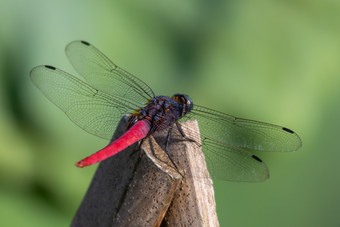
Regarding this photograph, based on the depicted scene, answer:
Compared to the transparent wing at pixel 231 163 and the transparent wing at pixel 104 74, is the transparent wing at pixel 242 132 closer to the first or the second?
the transparent wing at pixel 231 163

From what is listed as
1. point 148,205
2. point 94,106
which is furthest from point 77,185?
point 148,205

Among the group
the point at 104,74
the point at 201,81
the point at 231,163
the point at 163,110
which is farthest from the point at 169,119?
the point at 201,81

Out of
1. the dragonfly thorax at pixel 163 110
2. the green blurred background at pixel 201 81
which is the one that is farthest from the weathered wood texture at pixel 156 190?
the green blurred background at pixel 201 81

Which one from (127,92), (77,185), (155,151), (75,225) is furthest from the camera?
(77,185)

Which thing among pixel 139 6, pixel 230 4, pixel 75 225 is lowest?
pixel 75 225

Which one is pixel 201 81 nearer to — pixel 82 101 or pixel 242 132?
pixel 242 132

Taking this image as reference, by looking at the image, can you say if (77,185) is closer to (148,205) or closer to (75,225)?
(75,225)
